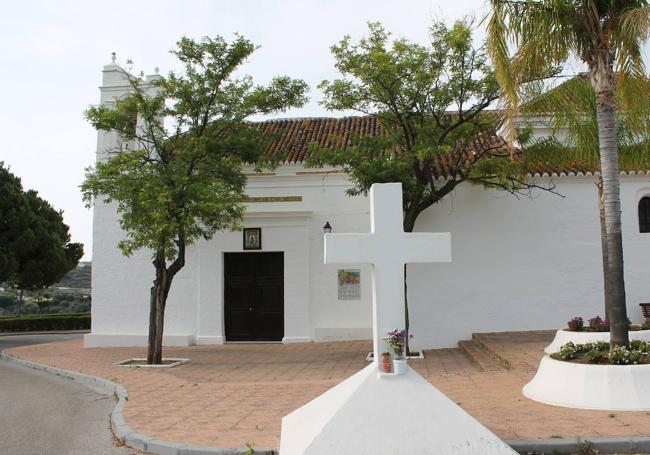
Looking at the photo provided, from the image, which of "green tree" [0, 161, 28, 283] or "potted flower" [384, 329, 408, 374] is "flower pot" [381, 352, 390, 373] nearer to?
"potted flower" [384, 329, 408, 374]

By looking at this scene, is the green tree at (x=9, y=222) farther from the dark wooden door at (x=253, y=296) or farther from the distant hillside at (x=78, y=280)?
the distant hillside at (x=78, y=280)

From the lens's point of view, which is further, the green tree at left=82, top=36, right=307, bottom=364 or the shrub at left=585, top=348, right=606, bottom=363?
the green tree at left=82, top=36, right=307, bottom=364

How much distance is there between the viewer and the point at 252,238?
16875 millimetres

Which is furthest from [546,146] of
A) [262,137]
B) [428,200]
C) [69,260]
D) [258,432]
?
[69,260]

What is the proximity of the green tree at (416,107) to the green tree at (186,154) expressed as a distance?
1836 mm

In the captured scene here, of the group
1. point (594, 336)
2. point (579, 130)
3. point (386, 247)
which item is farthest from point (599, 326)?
point (386, 247)

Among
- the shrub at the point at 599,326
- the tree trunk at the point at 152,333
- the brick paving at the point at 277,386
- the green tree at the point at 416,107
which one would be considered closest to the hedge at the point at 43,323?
the brick paving at the point at 277,386

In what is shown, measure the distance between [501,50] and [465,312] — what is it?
7881 millimetres

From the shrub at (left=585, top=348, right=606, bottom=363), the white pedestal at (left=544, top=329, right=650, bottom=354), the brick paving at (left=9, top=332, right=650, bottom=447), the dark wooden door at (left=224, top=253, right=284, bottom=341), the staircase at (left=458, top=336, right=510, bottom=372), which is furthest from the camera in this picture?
the dark wooden door at (left=224, top=253, right=284, bottom=341)

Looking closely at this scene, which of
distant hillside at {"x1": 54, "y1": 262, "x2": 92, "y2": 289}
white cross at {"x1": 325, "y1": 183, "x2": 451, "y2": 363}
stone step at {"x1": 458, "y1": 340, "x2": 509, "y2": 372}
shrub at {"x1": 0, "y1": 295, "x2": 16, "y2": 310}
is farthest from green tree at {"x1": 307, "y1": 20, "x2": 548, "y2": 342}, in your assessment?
distant hillside at {"x1": 54, "y1": 262, "x2": 92, "y2": 289}

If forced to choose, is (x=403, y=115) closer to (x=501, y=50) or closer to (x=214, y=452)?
(x=501, y=50)

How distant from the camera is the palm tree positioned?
742cm

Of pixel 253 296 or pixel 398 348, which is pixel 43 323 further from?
pixel 398 348

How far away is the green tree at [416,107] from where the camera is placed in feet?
39.1
